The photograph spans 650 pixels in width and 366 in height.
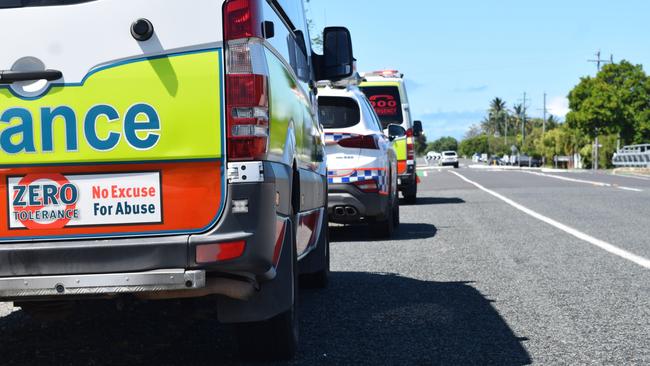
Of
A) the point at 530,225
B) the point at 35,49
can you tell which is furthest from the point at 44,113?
the point at 530,225

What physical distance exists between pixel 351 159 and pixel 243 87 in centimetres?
727

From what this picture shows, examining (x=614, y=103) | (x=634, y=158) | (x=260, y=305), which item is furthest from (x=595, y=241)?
(x=614, y=103)

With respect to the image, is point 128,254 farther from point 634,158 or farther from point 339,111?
point 634,158

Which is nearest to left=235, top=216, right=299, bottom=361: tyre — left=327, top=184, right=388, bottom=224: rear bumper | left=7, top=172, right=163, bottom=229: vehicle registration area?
left=7, top=172, right=163, bottom=229: vehicle registration area

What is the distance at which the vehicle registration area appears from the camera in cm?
386

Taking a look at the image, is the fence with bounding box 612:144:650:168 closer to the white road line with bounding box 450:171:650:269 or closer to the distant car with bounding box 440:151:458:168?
the distant car with bounding box 440:151:458:168

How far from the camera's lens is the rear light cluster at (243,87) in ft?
12.7

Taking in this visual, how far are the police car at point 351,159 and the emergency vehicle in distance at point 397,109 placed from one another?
7.08 m

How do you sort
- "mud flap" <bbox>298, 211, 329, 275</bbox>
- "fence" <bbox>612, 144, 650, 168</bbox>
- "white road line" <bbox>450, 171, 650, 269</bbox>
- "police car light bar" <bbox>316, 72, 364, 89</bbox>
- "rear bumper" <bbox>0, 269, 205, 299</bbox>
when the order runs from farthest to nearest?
"fence" <bbox>612, 144, 650, 168</bbox> → "white road line" <bbox>450, 171, 650, 269</bbox> → "police car light bar" <bbox>316, 72, 364, 89</bbox> → "mud flap" <bbox>298, 211, 329, 275</bbox> → "rear bumper" <bbox>0, 269, 205, 299</bbox>

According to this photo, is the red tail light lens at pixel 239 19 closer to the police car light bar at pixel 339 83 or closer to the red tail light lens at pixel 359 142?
the police car light bar at pixel 339 83

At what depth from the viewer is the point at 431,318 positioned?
6.19m

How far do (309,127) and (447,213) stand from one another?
10.8 meters

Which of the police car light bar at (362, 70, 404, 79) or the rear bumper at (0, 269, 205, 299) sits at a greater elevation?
the police car light bar at (362, 70, 404, 79)

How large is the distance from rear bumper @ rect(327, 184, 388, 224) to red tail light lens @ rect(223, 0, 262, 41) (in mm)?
7116
